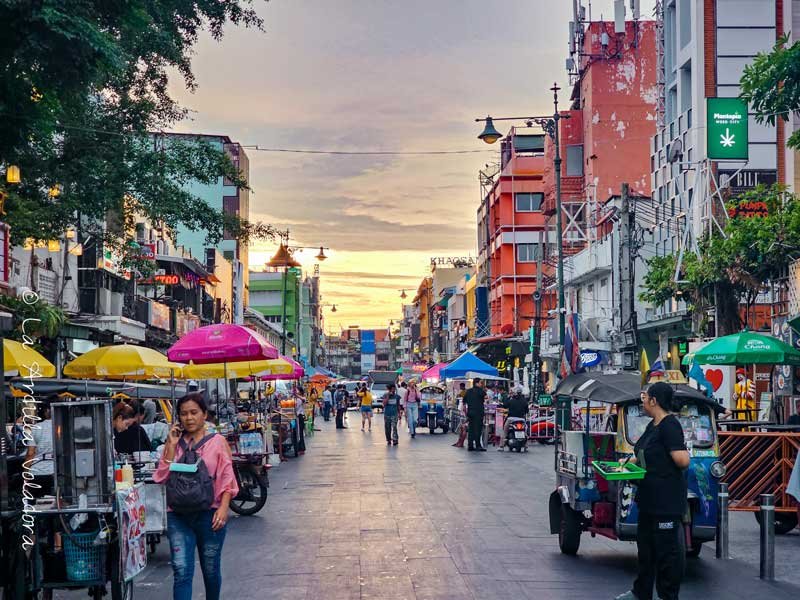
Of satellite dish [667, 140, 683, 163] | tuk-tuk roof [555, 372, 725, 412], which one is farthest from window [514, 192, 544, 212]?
tuk-tuk roof [555, 372, 725, 412]

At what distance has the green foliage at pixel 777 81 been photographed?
1691cm

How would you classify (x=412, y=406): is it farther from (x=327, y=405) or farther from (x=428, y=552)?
(x=428, y=552)

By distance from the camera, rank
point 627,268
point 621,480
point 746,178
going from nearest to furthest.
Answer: point 621,480
point 746,178
point 627,268

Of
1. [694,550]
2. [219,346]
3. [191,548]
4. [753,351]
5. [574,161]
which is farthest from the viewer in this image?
[574,161]

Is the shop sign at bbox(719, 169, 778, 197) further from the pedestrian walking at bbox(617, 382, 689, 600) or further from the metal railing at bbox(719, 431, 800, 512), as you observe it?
the pedestrian walking at bbox(617, 382, 689, 600)

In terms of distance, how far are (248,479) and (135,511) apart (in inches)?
314

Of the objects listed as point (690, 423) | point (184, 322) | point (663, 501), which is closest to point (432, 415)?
point (184, 322)

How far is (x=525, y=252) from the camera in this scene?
75.6 meters

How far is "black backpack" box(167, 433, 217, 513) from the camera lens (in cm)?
825

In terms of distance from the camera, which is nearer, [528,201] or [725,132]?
[725,132]

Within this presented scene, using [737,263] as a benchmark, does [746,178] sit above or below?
above

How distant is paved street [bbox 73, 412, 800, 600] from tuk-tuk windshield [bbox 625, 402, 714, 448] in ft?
4.28

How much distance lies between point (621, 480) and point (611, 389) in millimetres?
1667

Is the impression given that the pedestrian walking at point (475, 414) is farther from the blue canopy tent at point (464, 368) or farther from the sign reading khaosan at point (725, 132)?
the sign reading khaosan at point (725, 132)
